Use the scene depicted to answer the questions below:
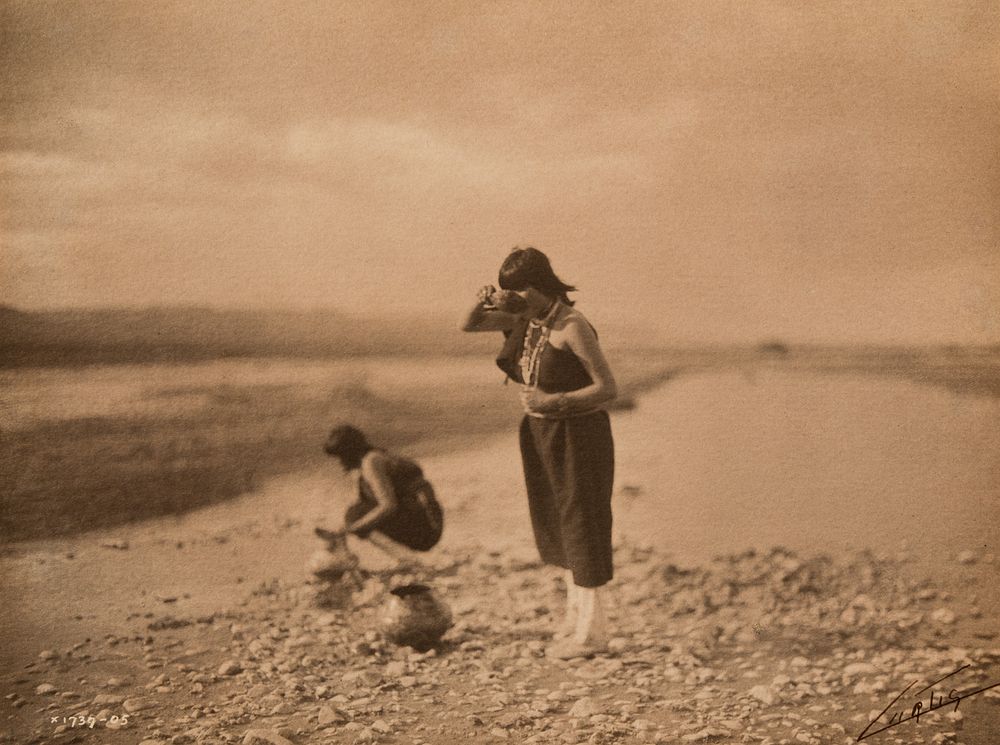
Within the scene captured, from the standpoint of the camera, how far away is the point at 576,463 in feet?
10.2

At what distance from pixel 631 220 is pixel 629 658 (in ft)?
5.07

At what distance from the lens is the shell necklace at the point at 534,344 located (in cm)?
308

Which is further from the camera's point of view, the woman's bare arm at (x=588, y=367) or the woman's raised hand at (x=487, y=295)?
the woman's raised hand at (x=487, y=295)

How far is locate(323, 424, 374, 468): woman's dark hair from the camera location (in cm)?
318

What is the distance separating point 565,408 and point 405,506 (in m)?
0.67

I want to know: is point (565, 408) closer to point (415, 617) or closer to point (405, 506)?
point (405, 506)

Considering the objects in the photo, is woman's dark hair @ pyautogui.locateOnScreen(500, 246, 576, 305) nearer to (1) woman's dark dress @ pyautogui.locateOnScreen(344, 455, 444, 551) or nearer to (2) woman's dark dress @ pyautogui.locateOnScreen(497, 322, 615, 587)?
(2) woman's dark dress @ pyautogui.locateOnScreen(497, 322, 615, 587)

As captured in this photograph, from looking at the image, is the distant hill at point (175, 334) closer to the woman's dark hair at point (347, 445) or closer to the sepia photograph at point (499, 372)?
the sepia photograph at point (499, 372)

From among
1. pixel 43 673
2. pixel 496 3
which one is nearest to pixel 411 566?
pixel 43 673

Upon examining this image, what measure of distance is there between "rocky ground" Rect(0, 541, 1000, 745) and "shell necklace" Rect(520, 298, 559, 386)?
0.68 metres

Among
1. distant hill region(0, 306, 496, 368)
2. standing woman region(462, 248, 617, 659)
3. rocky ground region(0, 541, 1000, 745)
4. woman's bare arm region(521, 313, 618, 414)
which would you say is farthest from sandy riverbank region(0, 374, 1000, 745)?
distant hill region(0, 306, 496, 368)

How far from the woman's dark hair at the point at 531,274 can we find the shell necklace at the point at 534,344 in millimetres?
52

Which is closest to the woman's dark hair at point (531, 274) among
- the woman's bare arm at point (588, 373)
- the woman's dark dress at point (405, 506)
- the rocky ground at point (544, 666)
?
the woman's bare arm at point (588, 373)

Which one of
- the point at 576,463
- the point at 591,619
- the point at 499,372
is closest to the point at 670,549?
the point at 591,619
